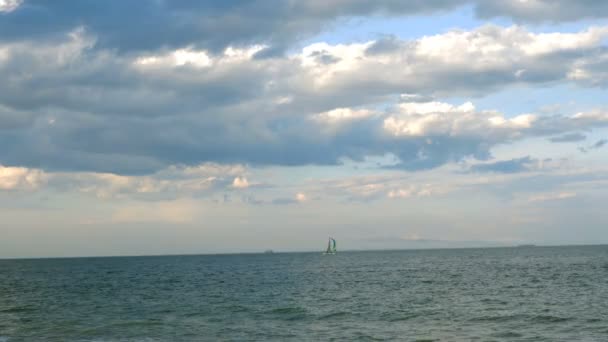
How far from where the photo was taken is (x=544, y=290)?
231 ft

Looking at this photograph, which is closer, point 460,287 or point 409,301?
point 409,301

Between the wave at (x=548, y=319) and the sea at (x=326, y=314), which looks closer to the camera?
the sea at (x=326, y=314)

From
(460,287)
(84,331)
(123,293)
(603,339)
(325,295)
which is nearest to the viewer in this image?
(603,339)

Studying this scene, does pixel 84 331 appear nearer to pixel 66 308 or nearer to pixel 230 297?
pixel 66 308

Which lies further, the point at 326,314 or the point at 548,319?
the point at 326,314

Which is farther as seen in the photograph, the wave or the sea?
the wave

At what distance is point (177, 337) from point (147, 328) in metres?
5.91

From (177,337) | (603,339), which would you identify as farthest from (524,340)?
(177,337)

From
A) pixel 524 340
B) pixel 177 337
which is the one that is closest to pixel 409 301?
pixel 524 340

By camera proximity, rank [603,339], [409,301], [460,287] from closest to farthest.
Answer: [603,339] < [409,301] < [460,287]

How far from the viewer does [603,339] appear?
37.5 meters

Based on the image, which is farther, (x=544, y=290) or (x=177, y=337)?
(x=544, y=290)

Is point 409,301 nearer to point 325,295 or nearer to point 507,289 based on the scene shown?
point 325,295

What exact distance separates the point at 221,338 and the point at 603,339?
24.6 meters
